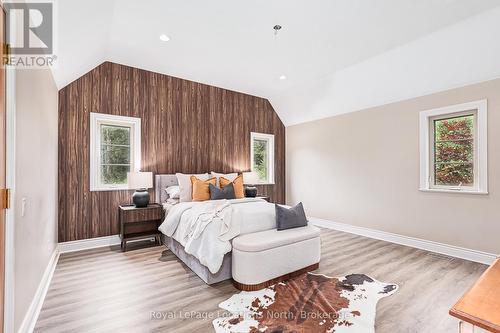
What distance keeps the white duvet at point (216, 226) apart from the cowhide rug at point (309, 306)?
1.65ft

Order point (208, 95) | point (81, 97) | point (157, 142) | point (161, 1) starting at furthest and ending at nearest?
point (208, 95)
point (157, 142)
point (81, 97)
point (161, 1)

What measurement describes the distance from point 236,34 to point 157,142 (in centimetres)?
240

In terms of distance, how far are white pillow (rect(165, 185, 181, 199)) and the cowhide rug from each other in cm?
231

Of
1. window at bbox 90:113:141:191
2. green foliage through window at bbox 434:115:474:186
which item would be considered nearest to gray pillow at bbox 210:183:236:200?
window at bbox 90:113:141:191

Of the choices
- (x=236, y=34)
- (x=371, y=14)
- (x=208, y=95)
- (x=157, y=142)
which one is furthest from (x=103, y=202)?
(x=371, y=14)

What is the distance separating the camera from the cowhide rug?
6.45 ft

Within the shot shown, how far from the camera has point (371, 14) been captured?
9.12 feet

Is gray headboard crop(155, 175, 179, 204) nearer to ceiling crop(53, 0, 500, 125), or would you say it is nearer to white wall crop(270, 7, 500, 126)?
ceiling crop(53, 0, 500, 125)

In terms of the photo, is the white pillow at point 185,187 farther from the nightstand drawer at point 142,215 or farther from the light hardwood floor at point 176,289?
the light hardwood floor at point 176,289

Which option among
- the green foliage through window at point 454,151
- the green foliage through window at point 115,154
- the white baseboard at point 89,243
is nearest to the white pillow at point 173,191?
the green foliage through window at point 115,154

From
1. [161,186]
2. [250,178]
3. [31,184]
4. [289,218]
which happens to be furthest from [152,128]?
[289,218]

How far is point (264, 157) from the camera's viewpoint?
6352mm

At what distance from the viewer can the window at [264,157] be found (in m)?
6.17

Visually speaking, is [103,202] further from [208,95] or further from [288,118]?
[288,118]
